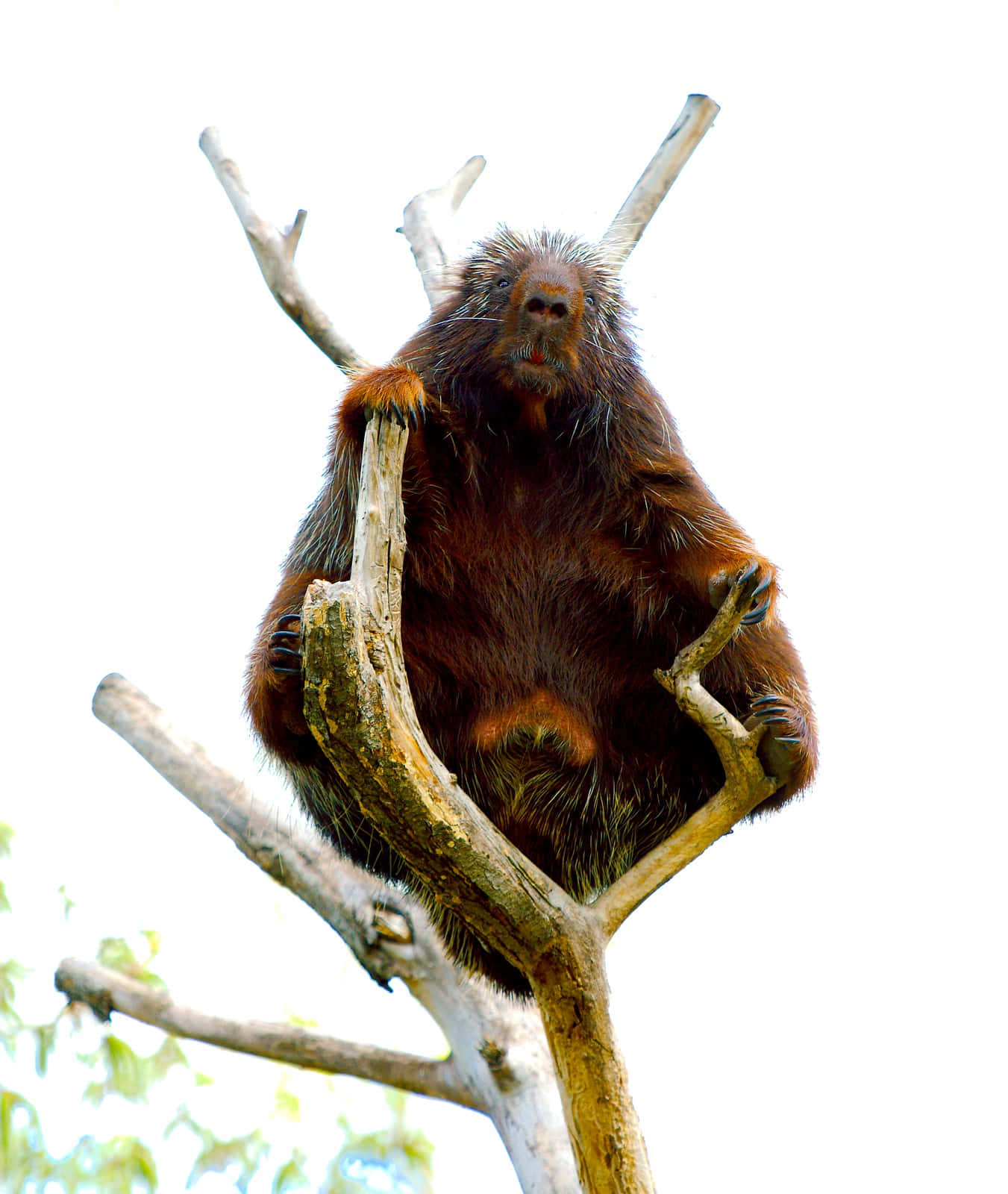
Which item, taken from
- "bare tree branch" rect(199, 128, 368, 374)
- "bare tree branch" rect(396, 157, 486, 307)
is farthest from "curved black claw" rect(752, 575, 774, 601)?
"bare tree branch" rect(396, 157, 486, 307)

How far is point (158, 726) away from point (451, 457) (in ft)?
5.92

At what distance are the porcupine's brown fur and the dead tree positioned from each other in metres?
0.23

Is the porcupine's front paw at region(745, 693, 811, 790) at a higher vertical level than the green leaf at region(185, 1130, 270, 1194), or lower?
higher

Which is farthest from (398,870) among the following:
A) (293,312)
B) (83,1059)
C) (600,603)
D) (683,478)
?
(293,312)

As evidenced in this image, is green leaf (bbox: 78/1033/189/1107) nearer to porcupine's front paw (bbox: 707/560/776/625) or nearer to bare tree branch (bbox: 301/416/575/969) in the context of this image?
bare tree branch (bbox: 301/416/575/969)

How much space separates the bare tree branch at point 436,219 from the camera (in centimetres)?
421

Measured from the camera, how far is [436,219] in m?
4.37

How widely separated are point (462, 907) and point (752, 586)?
775mm

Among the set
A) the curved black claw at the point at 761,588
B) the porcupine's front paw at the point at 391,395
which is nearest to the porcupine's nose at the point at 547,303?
the porcupine's front paw at the point at 391,395

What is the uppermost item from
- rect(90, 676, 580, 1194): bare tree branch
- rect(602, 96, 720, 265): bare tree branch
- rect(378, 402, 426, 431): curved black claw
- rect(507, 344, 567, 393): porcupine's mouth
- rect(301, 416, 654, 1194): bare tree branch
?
rect(602, 96, 720, 265): bare tree branch

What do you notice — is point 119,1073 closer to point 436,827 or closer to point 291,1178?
point 291,1178

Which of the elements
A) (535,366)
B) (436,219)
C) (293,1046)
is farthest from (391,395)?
(436,219)

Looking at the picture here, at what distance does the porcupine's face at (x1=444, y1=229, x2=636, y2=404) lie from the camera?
7.39 feet

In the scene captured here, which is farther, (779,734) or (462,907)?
(779,734)
